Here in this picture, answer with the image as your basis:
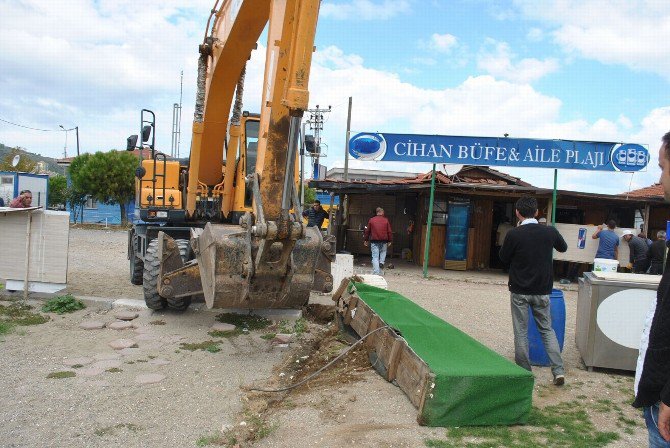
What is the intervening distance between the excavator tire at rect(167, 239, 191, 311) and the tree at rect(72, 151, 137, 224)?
25.3 metres

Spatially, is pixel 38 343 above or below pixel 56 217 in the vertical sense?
below

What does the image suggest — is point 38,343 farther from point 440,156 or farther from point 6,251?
point 440,156

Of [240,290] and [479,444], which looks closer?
[479,444]

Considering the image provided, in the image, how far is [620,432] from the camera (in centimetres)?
459

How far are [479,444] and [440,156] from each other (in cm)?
1112

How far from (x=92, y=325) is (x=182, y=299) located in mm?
1249

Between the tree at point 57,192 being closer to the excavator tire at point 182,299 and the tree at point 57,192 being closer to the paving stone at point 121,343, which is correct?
the excavator tire at point 182,299

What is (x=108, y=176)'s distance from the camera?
31.9 metres

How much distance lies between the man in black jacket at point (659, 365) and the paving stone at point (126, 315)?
23.0 feet

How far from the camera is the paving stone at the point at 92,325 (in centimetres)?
730

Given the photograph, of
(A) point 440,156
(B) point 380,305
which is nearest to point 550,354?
(B) point 380,305

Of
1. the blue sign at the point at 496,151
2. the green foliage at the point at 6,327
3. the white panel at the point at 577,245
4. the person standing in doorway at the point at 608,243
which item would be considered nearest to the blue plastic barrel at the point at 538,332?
the green foliage at the point at 6,327

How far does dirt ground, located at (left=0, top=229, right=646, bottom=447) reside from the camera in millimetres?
4215

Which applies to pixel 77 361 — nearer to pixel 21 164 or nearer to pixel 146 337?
pixel 146 337
